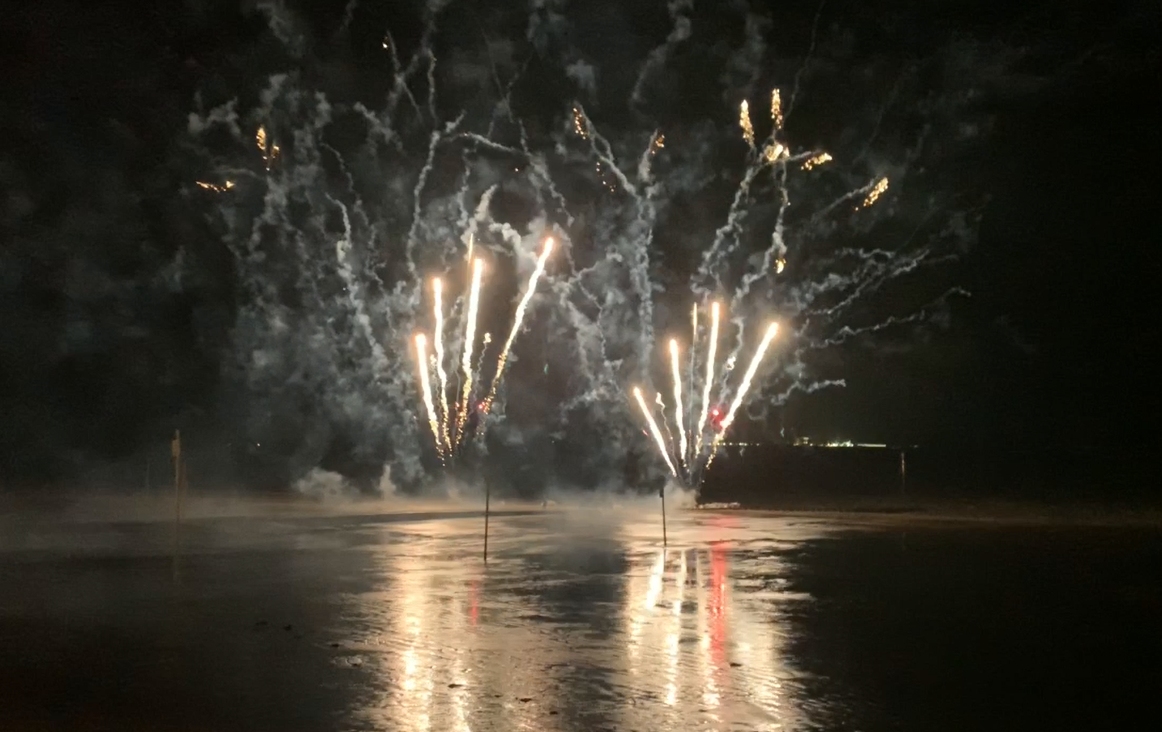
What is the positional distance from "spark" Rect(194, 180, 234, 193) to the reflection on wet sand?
90.9 ft

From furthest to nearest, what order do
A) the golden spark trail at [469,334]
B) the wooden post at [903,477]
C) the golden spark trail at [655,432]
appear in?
the wooden post at [903,477]
the golden spark trail at [655,432]
the golden spark trail at [469,334]

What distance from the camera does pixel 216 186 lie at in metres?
42.9

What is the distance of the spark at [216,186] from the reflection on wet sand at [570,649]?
27691 mm

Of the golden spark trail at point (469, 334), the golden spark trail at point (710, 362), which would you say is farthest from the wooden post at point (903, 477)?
the golden spark trail at point (469, 334)

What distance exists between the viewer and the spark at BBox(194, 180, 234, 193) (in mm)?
42088

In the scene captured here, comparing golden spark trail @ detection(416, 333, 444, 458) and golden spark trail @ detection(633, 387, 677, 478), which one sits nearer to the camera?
golden spark trail @ detection(633, 387, 677, 478)

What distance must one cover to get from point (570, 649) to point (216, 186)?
35.8 m

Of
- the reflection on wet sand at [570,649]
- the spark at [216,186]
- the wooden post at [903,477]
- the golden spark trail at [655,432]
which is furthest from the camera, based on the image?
the spark at [216,186]

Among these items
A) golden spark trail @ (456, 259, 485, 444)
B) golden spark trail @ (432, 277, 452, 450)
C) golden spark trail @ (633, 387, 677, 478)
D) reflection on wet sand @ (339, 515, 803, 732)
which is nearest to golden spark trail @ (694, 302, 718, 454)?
golden spark trail @ (633, 387, 677, 478)

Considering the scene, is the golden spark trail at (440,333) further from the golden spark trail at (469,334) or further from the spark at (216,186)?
the spark at (216,186)

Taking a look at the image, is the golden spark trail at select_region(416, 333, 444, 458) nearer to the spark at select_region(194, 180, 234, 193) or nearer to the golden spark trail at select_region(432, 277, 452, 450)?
the golden spark trail at select_region(432, 277, 452, 450)

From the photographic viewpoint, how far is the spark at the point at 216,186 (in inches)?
1657

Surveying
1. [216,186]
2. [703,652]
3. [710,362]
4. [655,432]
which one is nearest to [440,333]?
[655,432]

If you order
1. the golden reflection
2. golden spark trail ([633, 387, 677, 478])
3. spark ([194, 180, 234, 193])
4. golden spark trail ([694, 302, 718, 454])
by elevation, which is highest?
spark ([194, 180, 234, 193])
